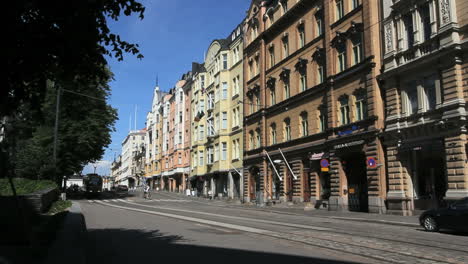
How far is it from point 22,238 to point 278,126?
3036 cm

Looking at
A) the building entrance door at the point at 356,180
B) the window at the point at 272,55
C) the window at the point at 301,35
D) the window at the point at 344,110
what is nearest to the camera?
the building entrance door at the point at 356,180

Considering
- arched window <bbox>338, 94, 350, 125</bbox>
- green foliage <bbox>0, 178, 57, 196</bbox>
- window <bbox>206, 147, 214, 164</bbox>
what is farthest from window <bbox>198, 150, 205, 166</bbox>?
arched window <bbox>338, 94, 350, 125</bbox>

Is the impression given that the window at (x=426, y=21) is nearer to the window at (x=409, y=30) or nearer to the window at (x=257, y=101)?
the window at (x=409, y=30)

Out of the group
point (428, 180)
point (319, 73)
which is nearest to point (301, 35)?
point (319, 73)

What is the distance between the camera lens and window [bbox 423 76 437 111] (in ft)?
73.8

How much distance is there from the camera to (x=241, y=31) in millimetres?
49281

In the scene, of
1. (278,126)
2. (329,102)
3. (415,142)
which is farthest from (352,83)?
(278,126)

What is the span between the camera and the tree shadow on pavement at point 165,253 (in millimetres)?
8805

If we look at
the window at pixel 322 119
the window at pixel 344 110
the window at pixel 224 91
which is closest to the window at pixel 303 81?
the window at pixel 322 119

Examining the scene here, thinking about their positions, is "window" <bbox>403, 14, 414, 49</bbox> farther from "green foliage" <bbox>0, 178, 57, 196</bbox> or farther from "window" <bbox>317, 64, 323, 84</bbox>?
"green foliage" <bbox>0, 178, 57, 196</bbox>

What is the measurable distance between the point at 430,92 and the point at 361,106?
215 inches

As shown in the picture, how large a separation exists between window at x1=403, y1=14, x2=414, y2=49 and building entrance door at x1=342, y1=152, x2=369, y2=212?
7.27 meters

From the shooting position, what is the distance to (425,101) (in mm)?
23016

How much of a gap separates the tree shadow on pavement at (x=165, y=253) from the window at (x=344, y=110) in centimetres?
1937
